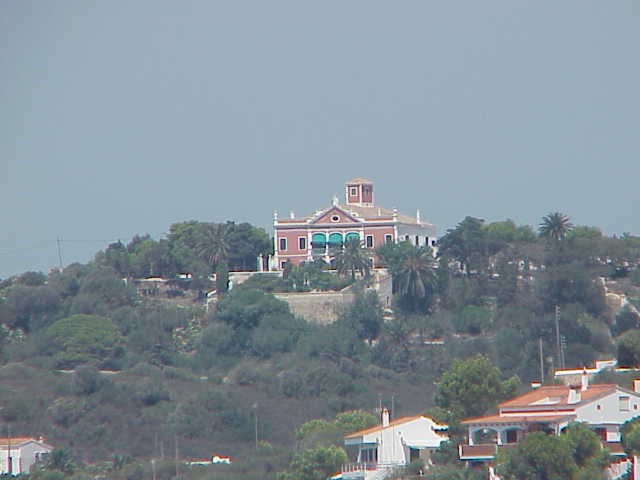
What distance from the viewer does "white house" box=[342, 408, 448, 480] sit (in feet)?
230

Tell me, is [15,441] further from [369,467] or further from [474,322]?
[474,322]

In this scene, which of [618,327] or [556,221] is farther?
[556,221]

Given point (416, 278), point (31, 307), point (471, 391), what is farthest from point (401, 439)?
point (31, 307)

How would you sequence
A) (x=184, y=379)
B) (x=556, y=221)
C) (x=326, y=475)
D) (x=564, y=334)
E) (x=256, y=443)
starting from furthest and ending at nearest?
1. (x=556, y=221)
2. (x=184, y=379)
3. (x=564, y=334)
4. (x=256, y=443)
5. (x=326, y=475)

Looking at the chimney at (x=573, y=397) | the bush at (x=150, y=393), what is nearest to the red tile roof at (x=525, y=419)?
the chimney at (x=573, y=397)

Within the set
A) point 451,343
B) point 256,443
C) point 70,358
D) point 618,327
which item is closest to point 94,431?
point 256,443

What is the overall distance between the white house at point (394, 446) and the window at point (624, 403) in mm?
7960

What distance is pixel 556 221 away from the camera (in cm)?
12344

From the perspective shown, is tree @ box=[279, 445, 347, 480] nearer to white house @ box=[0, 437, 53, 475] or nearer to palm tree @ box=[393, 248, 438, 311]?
white house @ box=[0, 437, 53, 475]

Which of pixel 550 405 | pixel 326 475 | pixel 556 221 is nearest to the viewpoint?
pixel 550 405

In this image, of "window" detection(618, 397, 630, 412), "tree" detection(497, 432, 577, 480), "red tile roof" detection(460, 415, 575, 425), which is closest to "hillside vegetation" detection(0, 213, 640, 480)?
"red tile roof" detection(460, 415, 575, 425)

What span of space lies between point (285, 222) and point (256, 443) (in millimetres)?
28118

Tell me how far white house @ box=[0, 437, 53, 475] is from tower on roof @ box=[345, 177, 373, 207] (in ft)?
142

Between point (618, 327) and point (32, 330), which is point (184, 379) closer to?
point (32, 330)
